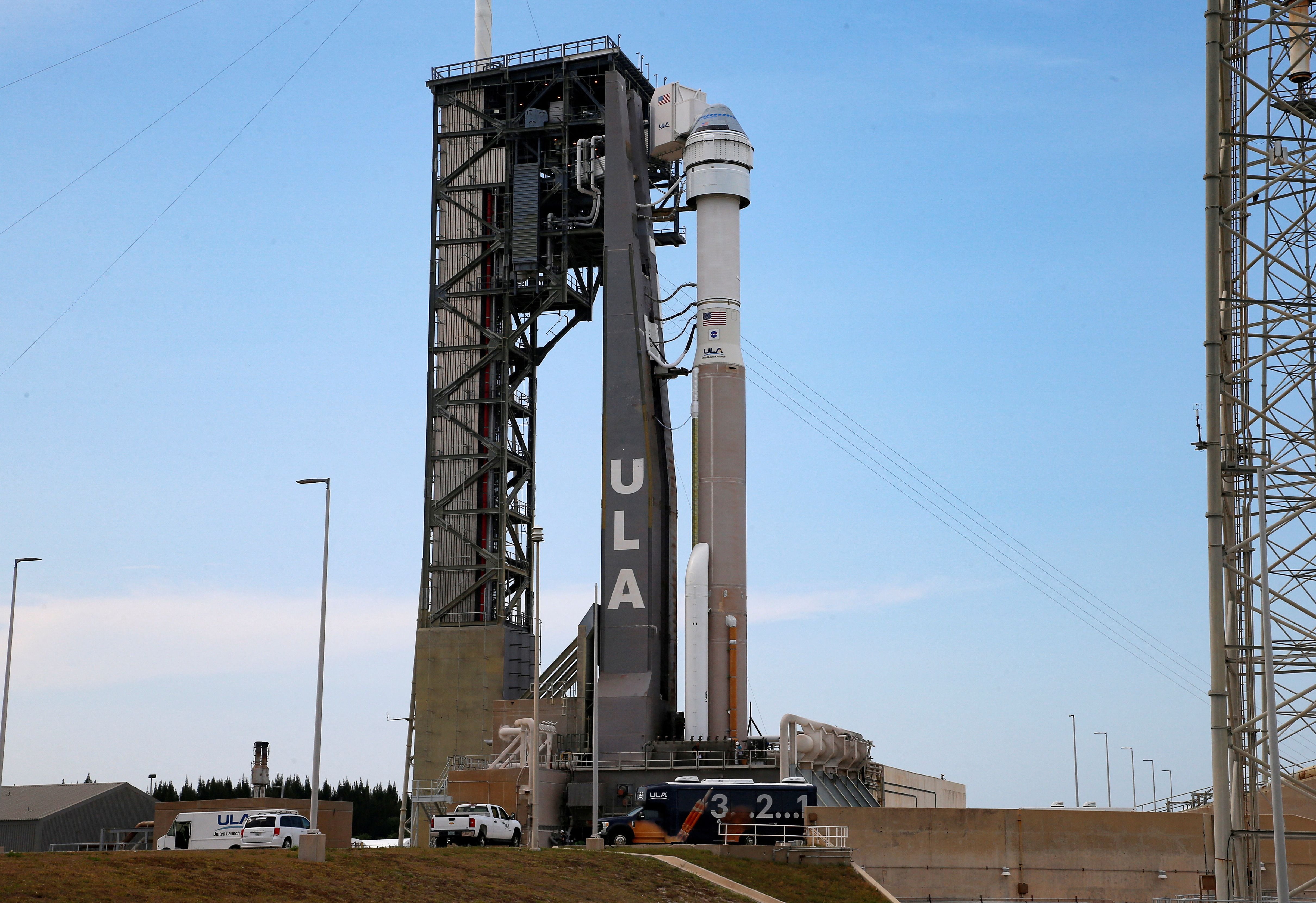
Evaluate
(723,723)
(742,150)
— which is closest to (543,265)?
(742,150)

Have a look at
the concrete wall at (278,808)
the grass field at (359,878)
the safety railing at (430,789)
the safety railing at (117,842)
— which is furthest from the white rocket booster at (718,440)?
the safety railing at (117,842)

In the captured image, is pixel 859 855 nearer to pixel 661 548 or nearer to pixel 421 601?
pixel 661 548

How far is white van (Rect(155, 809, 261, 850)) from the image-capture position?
1874 inches

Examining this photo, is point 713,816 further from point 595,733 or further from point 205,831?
point 205,831

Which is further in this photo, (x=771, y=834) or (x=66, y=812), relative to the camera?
(x=66, y=812)

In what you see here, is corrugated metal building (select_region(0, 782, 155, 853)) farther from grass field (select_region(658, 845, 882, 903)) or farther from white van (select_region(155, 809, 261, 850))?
grass field (select_region(658, 845, 882, 903))

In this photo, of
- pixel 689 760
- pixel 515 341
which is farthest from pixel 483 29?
pixel 689 760

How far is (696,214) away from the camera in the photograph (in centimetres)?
7075

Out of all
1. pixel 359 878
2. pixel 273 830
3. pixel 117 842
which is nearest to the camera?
pixel 359 878

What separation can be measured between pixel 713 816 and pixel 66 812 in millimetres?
34505

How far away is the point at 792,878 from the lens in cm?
4819

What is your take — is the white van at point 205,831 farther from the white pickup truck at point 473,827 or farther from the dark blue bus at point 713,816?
the dark blue bus at point 713,816

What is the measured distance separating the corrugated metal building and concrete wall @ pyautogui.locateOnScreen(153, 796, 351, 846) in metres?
11.3

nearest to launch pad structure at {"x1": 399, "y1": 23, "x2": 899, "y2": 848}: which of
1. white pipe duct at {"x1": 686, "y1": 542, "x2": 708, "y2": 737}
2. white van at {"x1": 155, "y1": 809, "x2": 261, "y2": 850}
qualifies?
white pipe duct at {"x1": 686, "y1": 542, "x2": 708, "y2": 737}
